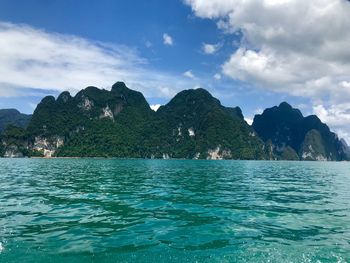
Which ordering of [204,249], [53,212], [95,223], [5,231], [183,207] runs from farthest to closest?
[183,207] → [53,212] → [95,223] → [5,231] → [204,249]


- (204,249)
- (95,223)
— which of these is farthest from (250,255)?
(95,223)

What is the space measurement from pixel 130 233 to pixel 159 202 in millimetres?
8755

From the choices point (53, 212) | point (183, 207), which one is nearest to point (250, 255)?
point (183, 207)

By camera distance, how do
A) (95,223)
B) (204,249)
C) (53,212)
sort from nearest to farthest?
(204,249) → (95,223) → (53,212)

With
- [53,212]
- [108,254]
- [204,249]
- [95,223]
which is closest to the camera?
[108,254]

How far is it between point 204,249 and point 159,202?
10880mm

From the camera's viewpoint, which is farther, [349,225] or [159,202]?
[159,202]

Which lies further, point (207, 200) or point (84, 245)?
point (207, 200)

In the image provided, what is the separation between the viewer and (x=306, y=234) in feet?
47.2

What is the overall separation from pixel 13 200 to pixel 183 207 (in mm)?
11266

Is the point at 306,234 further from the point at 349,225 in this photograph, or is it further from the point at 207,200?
the point at 207,200

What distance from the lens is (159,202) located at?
22.6 m

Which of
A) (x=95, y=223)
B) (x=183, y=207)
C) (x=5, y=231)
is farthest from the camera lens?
(x=183, y=207)

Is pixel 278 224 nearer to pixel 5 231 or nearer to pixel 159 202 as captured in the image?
pixel 159 202
